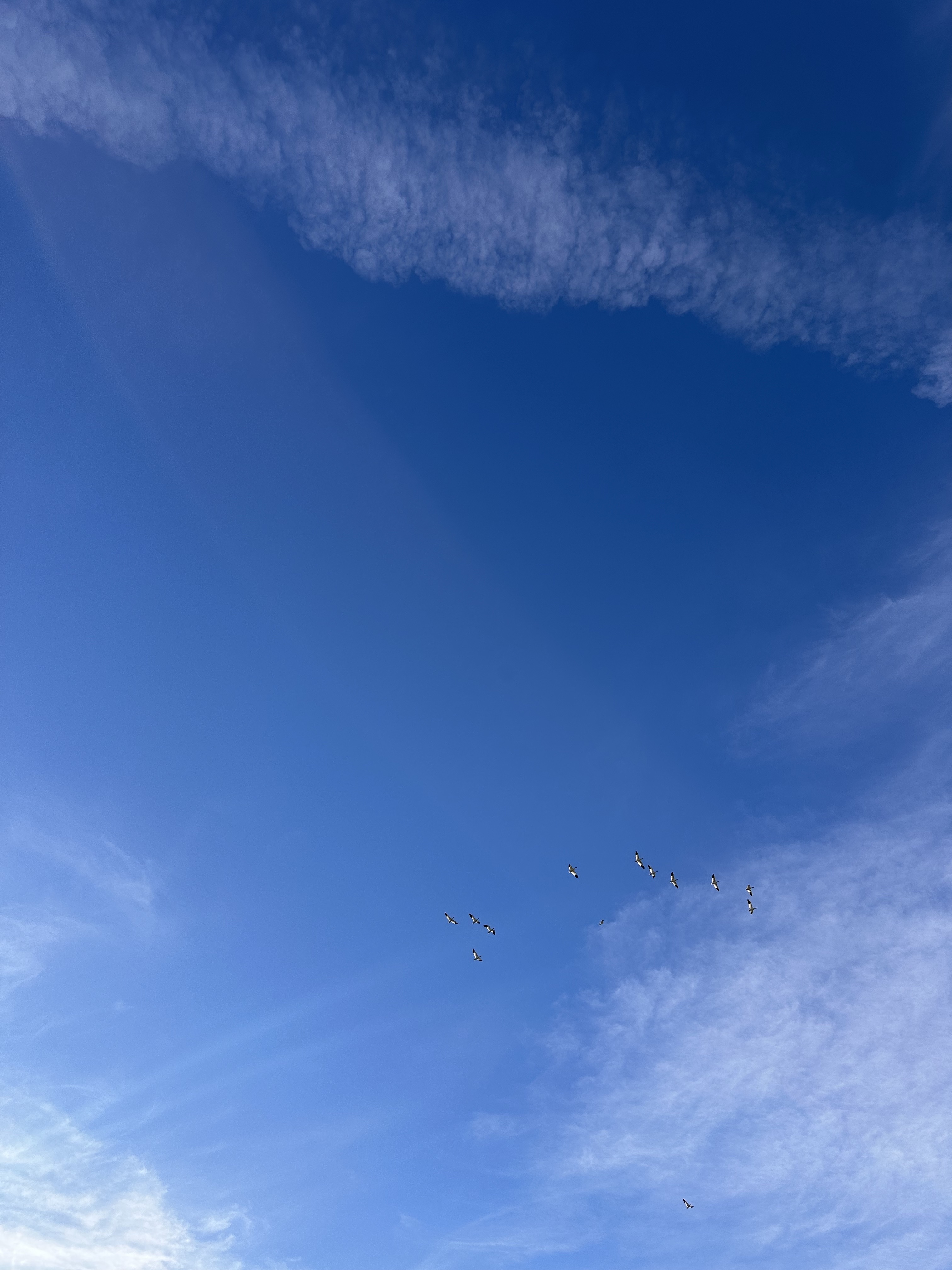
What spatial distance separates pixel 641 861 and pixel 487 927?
94.6ft

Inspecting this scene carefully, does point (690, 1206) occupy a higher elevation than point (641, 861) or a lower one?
lower

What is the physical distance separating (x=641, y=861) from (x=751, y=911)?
28933 mm

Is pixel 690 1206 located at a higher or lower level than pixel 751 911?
lower

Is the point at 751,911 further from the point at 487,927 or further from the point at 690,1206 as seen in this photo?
the point at 690,1206

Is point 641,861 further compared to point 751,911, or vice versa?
point 751,911


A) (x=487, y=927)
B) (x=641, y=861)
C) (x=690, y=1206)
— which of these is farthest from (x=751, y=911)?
(x=690, y=1206)

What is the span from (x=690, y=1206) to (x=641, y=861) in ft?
267

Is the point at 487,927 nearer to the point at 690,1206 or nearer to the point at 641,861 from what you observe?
the point at 641,861

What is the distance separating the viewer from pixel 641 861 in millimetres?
111438

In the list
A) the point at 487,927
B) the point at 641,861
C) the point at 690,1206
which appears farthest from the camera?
the point at 690,1206

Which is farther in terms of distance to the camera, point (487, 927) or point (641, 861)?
point (487, 927)

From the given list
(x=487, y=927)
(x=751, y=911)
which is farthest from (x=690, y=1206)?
(x=487, y=927)

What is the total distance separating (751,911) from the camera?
12612 centimetres

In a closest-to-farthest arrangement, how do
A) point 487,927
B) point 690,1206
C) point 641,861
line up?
point 641,861 < point 487,927 < point 690,1206
